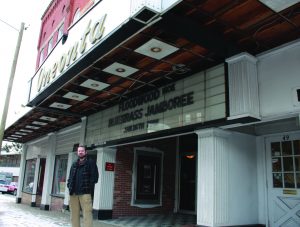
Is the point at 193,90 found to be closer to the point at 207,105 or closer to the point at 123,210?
the point at 207,105

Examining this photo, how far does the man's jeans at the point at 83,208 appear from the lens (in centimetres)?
601

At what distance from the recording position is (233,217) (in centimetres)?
705

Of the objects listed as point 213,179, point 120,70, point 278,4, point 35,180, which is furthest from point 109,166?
point 35,180

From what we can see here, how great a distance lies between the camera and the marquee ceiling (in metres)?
5.45

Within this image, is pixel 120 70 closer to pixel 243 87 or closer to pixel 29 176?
pixel 243 87

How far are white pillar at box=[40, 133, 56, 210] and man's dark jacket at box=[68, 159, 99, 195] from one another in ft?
33.7

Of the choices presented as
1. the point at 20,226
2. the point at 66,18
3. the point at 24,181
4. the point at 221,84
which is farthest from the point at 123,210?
the point at 24,181

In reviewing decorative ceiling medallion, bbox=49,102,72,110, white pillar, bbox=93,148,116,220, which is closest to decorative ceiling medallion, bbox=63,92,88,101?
decorative ceiling medallion, bbox=49,102,72,110

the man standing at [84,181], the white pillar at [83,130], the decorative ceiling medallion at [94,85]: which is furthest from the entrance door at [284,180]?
the white pillar at [83,130]

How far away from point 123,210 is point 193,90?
5.57 meters

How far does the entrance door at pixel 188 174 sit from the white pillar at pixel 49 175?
21.0 ft

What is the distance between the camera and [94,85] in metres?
9.14

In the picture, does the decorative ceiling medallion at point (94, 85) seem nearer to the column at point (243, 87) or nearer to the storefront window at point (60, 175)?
the column at point (243, 87)

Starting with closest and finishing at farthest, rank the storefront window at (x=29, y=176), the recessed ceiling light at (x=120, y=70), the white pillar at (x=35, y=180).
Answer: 1. the recessed ceiling light at (x=120, y=70)
2. the white pillar at (x=35, y=180)
3. the storefront window at (x=29, y=176)
